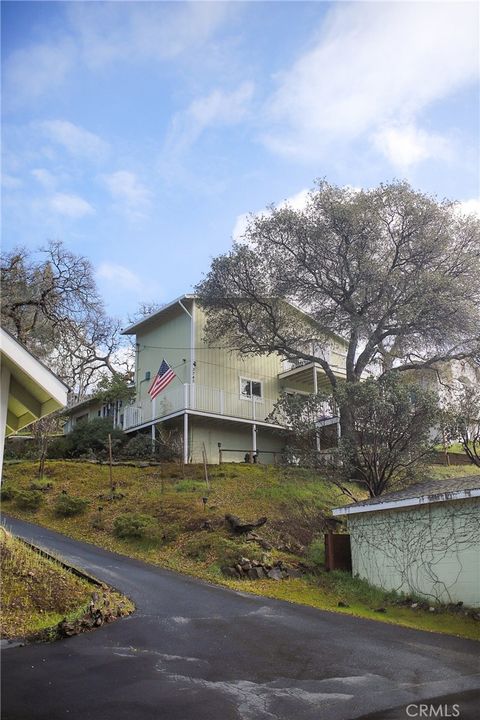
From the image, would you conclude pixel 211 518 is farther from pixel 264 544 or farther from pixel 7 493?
pixel 7 493

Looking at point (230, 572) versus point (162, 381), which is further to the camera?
point (162, 381)

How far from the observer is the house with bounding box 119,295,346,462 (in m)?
25.3

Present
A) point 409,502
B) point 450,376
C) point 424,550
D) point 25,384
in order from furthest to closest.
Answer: point 450,376 < point 409,502 < point 424,550 < point 25,384

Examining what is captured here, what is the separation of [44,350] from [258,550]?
1968 cm

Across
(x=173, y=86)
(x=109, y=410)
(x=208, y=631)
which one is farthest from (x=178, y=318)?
(x=208, y=631)

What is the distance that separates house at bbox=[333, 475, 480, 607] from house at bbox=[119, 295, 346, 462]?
34.6 feet

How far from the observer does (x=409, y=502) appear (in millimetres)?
11891

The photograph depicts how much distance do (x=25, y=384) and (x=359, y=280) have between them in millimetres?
15876

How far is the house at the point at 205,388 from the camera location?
25.3m

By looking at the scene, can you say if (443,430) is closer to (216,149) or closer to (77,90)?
(216,149)

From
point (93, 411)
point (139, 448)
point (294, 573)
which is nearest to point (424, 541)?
point (294, 573)

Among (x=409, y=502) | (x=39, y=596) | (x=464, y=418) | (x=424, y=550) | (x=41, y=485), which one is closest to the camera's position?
(x=39, y=596)

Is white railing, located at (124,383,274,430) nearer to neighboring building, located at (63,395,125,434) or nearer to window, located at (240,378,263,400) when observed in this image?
window, located at (240,378,263,400)

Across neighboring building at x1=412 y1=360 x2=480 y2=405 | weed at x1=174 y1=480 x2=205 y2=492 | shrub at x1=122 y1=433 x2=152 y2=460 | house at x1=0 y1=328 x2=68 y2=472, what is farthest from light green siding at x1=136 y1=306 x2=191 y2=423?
house at x1=0 y1=328 x2=68 y2=472
